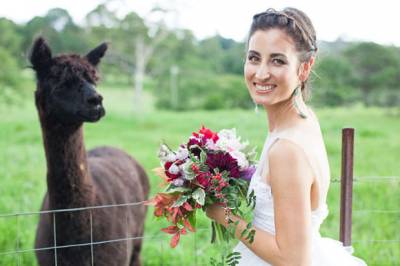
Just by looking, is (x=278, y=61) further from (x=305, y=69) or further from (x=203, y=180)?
(x=203, y=180)

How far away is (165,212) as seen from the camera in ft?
5.87

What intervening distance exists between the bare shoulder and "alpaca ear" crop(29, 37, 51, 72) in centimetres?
212

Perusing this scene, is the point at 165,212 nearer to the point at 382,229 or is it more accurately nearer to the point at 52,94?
the point at 52,94

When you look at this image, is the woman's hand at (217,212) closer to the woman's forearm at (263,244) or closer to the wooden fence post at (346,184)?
the woman's forearm at (263,244)

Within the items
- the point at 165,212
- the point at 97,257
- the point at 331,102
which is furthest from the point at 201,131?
the point at 331,102

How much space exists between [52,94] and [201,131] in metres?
1.68

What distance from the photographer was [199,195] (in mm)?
1695

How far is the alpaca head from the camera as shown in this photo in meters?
3.22

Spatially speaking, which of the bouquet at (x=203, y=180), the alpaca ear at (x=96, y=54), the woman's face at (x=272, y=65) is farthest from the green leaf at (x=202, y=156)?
the alpaca ear at (x=96, y=54)

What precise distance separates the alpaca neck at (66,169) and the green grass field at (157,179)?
1.13ft

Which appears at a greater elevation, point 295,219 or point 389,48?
point 389,48

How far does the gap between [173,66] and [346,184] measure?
23721mm

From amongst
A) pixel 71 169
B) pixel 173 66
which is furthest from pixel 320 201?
pixel 173 66

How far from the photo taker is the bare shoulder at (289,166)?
1544 millimetres
